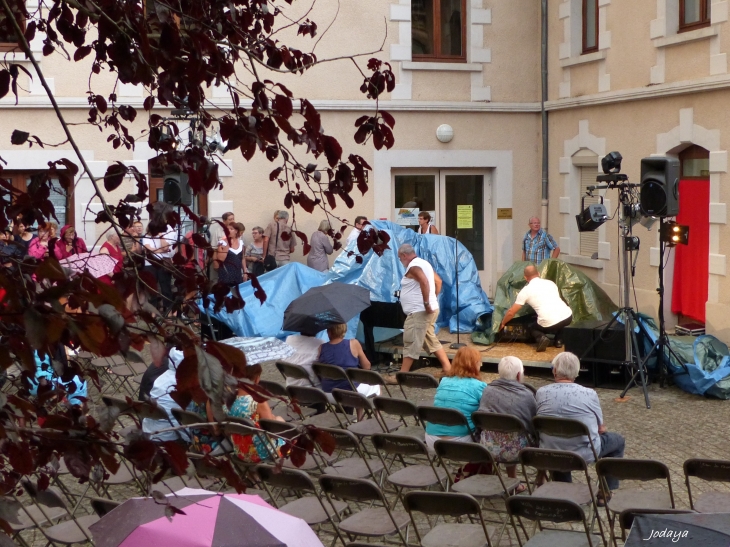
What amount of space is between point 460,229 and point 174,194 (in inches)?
338

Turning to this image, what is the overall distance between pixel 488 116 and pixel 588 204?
233cm

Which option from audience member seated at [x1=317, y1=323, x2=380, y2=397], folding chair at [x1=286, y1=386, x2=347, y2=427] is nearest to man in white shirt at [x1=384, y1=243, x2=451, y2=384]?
audience member seated at [x1=317, y1=323, x2=380, y2=397]

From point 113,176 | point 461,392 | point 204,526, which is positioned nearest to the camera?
point 113,176

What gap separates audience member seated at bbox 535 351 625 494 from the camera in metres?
6.54

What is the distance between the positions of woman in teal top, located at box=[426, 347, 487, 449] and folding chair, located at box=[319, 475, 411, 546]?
1.52m

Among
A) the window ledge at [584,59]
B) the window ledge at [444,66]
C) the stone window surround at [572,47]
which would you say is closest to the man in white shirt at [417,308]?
the stone window surround at [572,47]

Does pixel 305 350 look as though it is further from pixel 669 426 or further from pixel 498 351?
pixel 669 426

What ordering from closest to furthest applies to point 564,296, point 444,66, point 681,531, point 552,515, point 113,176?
point 113,176
point 681,531
point 552,515
point 564,296
point 444,66

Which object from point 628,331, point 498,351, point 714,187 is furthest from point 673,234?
point 714,187

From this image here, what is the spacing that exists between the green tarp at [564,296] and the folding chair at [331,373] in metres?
3.79

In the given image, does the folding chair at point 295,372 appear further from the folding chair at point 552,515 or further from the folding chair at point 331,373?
the folding chair at point 552,515

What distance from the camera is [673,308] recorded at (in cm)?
1335

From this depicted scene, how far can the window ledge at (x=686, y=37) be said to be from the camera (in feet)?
39.8

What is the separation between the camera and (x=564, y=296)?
11.9m
